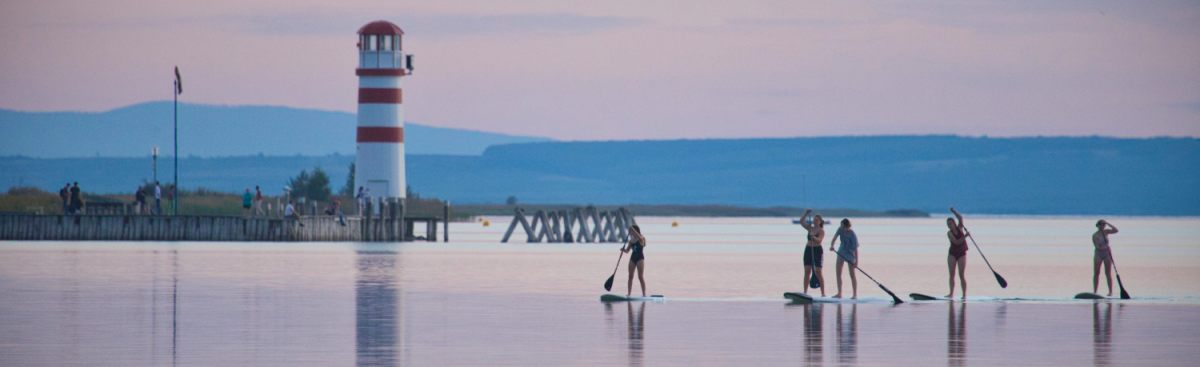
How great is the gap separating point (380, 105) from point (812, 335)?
49983 millimetres

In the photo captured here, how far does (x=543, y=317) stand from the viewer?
2539 cm

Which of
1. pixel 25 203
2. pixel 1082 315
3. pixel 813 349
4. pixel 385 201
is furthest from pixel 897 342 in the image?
pixel 25 203

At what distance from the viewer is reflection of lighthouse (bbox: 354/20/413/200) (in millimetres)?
71062

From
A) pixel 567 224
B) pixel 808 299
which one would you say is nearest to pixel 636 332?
pixel 808 299

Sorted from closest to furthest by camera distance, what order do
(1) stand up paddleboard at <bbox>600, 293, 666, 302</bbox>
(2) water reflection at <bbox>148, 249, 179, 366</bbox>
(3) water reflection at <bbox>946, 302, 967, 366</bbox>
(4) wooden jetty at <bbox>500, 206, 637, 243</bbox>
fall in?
1. (2) water reflection at <bbox>148, 249, 179, 366</bbox>
2. (3) water reflection at <bbox>946, 302, 967, 366</bbox>
3. (1) stand up paddleboard at <bbox>600, 293, 666, 302</bbox>
4. (4) wooden jetty at <bbox>500, 206, 637, 243</bbox>

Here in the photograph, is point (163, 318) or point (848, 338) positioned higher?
point (163, 318)

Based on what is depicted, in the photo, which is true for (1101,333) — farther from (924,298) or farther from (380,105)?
(380,105)

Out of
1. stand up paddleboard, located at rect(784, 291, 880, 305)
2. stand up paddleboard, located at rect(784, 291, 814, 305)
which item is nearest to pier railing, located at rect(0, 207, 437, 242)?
stand up paddleboard, located at rect(784, 291, 880, 305)

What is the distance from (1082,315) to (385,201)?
4638 centimetres

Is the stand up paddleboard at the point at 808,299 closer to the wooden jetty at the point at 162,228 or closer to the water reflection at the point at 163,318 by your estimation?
the water reflection at the point at 163,318

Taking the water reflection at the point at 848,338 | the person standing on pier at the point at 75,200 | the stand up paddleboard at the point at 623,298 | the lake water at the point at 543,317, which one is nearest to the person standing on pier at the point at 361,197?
the person standing on pier at the point at 75,200

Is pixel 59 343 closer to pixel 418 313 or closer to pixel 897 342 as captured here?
pixel 418 313

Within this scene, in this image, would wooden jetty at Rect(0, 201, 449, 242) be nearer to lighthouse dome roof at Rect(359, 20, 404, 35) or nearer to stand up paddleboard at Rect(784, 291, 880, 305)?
lighthouse dome roof at Rect(359, 20, 404, 35)

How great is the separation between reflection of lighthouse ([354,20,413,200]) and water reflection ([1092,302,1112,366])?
4450 centimetres
